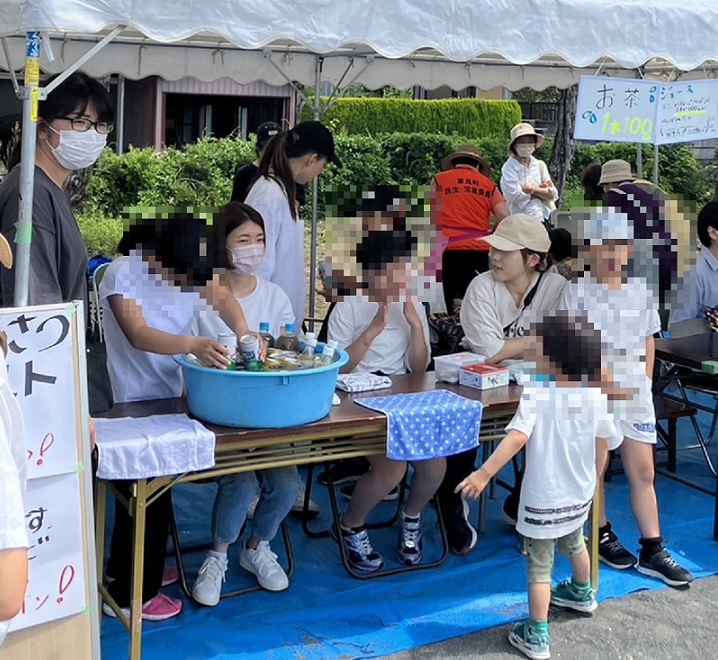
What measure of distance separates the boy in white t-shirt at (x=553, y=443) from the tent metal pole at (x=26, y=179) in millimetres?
1409

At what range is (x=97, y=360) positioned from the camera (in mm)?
4422

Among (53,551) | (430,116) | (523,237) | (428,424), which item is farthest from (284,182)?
(430,116)

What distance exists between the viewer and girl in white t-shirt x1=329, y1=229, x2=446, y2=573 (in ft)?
11.8

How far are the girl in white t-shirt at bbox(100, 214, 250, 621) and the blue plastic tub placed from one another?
0.07m

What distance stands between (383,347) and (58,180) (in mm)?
1417

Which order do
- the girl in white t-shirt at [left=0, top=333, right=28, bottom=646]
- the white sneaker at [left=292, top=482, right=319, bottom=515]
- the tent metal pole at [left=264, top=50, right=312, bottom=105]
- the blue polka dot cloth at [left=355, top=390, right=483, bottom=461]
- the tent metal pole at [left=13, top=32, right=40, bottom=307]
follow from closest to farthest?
the girl in white t-shirt at [left=0, top=333, right=28, bottom=646], the tent metal pole at [left=13, top=32, right=40, bottom=307], the blue polka dot cloth at [left=355, top=390, right=483, bottom=461], the white sneaker at [left=292, top=482, right=319, bottom=515], the tent metal pole at [left=264, top=50, right=312, bottom=105]

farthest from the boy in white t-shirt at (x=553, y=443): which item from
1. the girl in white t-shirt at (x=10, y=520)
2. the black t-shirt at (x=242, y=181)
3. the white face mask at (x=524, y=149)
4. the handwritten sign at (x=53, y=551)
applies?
the white face mask at (x=524, y=149)

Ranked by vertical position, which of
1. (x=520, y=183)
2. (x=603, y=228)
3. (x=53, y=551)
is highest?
(x=520, y=183)

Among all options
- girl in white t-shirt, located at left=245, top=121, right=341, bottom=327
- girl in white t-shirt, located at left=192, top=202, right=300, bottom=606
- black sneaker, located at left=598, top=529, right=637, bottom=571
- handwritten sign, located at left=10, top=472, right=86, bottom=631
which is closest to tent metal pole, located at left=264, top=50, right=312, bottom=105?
girl in white t-shirt, located at left=245, top=121, right=341, bottom=327

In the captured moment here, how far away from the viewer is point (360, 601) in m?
3.51

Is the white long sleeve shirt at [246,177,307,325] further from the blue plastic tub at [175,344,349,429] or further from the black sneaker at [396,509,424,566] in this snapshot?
the blue plastic tub at [175,344,349,429]

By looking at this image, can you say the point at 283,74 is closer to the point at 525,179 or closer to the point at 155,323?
the point at 525,179

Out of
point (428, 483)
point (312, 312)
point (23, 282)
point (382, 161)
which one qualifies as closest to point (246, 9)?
point (23, 282)

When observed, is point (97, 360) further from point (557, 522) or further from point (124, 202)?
point (124, 202)
